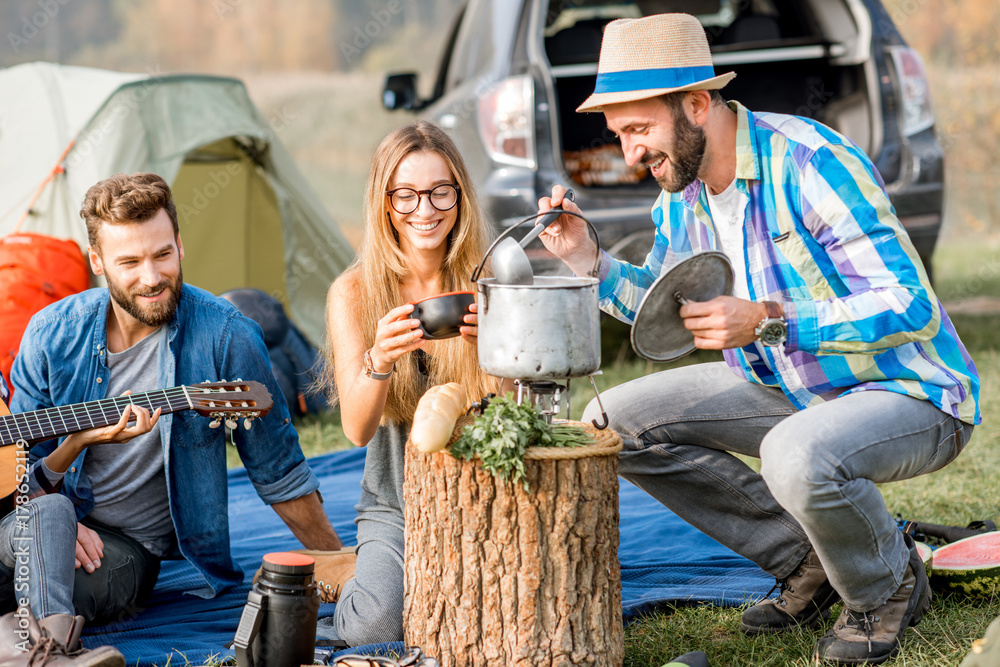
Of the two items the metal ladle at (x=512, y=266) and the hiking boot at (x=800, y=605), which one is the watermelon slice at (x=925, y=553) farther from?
the metal ladle at (x=512, y=266)

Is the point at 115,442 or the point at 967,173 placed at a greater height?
the point at 967,173

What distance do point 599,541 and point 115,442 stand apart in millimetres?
1422

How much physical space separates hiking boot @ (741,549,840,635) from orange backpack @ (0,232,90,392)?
3693 mm

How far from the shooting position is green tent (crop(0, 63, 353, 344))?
5750 mm

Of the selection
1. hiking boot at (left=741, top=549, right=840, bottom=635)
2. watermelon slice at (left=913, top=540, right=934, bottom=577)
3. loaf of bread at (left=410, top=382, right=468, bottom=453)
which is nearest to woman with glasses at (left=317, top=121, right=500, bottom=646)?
loaf of bread at (left=410, top=382, right=468, bottom=453)

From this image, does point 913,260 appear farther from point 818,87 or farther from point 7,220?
point 7,220

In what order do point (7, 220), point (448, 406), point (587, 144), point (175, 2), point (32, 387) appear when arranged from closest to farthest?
point (448, 406) < point (32, 387) < point (7, 220) < point (587, 144) < point (175, 2)

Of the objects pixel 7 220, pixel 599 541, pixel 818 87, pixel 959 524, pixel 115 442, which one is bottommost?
pixel 959 524

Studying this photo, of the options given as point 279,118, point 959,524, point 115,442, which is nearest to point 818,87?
point 959,524

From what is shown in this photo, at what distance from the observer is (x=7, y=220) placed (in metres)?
5.76

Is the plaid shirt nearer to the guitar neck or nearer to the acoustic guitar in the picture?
the acoustic guitar

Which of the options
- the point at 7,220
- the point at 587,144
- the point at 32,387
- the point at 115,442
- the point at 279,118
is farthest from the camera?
the point at 279,118

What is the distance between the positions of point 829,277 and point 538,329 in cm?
88

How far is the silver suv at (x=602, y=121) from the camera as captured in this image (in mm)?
5328
